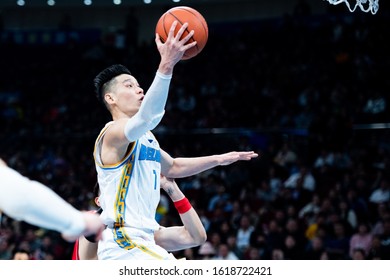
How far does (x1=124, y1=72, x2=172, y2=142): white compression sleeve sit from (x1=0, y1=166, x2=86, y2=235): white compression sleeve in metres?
1.36

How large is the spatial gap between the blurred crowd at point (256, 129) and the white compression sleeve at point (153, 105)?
3936 millimetres

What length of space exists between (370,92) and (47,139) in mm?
7044

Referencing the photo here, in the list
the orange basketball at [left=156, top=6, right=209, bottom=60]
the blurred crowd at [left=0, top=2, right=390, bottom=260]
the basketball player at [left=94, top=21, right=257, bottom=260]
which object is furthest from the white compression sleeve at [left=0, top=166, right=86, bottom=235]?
the blurred crowd at [left=0, top=2, right=390, bottom=260]

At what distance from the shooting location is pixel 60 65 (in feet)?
67.1

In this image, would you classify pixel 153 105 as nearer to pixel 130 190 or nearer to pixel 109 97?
pixel 130 190

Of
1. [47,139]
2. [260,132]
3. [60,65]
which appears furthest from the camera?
[60,65]

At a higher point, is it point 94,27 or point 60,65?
point 94,27

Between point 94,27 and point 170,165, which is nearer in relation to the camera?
point 170,165

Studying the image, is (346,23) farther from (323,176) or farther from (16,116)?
(16,116)

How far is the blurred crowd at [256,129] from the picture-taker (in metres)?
10.9

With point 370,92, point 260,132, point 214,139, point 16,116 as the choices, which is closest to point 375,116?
point 370,92

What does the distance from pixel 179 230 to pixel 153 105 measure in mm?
1717

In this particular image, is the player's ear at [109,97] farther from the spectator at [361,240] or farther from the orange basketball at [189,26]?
the spectator at [361,240]

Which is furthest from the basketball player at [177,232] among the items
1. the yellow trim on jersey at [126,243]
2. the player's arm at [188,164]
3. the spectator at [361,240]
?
the spectator at [361,240]
